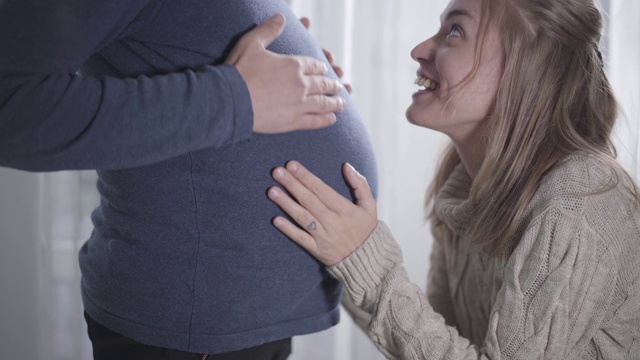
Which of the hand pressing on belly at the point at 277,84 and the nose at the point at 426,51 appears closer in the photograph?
the hand pressing on belly at the point at 277,84

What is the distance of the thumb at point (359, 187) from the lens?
37.7 inches

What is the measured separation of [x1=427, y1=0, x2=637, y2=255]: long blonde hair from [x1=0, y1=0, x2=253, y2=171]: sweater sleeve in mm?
551

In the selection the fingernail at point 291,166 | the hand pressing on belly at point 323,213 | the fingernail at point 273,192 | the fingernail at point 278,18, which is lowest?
the hand pressing on belly at point 323,213

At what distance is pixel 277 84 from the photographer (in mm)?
805

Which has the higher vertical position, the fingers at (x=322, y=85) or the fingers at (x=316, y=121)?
the fingers at (x=322, y=85)

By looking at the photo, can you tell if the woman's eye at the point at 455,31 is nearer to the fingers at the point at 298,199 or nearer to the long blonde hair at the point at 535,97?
the long blonde hair at the point at 535,97

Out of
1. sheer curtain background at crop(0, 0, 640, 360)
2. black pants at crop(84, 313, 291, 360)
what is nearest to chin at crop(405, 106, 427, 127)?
black pants at crop(84, 313, 291, 360)

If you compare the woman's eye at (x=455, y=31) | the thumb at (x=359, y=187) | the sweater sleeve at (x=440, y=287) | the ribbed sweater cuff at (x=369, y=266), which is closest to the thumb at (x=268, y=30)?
the thumb at (x=359, y=187)

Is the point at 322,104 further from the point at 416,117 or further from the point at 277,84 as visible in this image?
the point at 416,117

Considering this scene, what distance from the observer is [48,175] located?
1.67 meters

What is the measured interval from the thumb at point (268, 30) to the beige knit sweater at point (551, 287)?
1.17 ft

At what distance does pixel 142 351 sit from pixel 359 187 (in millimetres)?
387

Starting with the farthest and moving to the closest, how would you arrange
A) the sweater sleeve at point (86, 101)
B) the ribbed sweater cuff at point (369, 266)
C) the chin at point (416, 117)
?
the chin at point (416, 117)
the ribbed sweater cuff at point (369, 266)
the sweater sleeve at point (86, 101)

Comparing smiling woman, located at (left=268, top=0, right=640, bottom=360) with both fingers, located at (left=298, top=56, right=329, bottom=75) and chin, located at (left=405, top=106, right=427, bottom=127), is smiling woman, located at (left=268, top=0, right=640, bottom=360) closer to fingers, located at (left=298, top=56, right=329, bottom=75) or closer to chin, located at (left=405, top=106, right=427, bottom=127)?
chin, located at (left=405, top=106, right=427, bottom=127)
